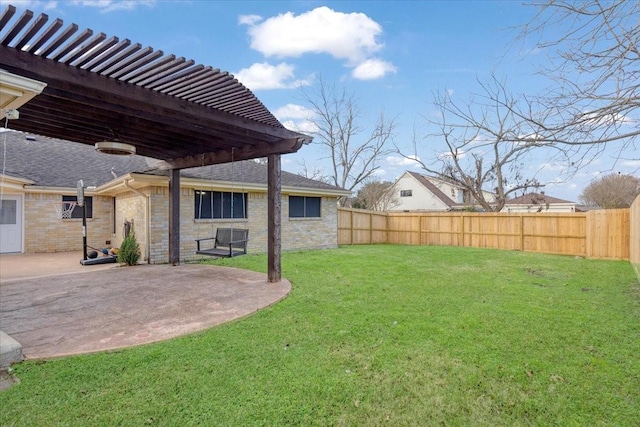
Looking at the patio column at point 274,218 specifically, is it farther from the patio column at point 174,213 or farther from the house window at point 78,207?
the house window at point 78,207

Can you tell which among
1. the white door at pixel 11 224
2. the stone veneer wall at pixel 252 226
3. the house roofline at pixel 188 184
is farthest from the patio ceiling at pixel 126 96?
the white door at pixel 11 224

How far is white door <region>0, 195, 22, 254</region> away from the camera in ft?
34.6

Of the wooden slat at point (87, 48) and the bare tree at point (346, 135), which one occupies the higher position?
the bare tree at point (346, 135)

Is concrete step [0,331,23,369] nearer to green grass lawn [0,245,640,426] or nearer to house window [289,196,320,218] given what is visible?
green grass lawn [0,245,640,426]

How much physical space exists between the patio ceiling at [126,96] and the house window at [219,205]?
294cm

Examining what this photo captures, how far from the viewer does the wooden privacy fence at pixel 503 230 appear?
36.0 feet

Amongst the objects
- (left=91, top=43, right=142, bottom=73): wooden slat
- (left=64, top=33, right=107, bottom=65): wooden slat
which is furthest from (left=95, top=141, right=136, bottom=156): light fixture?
(left=64, top=33, right=107, bottom=65): wooden slat

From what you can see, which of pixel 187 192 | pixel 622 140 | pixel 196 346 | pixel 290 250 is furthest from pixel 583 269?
pixel 187 192

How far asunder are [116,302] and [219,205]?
5575 millimetres

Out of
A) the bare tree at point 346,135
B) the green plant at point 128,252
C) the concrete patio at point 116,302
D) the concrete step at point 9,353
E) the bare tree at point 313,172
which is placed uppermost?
the bare tree at point 346,135

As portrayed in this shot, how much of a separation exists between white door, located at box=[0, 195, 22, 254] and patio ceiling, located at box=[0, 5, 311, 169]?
6616 millimetres

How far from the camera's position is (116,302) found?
16.8 ft

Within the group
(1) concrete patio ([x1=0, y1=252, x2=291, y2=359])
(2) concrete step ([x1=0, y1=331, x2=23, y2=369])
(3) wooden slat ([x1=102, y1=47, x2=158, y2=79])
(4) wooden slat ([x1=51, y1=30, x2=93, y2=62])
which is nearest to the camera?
(2) concrete step ([x1=0, y1=331, x2=23, y2=369])

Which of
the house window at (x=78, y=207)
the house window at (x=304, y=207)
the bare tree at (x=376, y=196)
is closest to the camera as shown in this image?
the house window at (x=78, y=207)
